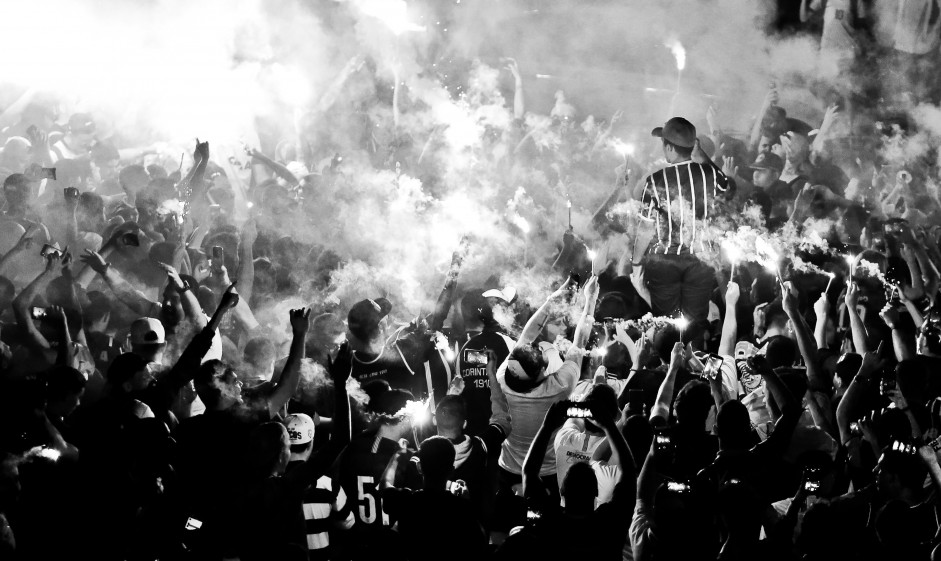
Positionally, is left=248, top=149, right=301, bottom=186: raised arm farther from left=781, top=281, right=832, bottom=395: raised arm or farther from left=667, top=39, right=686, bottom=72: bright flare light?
left=781, top=281, right=832, bottom=395: raised arm

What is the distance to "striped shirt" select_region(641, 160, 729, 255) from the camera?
5.85 m

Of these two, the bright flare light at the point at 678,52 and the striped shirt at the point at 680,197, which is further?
the bright flare light at the point at 678,52

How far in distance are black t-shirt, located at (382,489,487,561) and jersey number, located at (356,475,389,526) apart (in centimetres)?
61

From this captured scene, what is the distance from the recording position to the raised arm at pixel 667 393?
3830 millimetres

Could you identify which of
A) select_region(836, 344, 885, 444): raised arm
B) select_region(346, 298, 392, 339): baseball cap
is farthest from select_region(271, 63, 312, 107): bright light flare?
select_region(836, 344, 885, 444): raised arm

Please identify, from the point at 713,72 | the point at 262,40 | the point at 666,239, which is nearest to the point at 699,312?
the point at 666,239

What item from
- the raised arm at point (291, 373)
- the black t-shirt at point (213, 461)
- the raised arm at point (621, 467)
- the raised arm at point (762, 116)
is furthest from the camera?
the raised arm at point (762, 116)

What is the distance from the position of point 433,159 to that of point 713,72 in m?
3.96

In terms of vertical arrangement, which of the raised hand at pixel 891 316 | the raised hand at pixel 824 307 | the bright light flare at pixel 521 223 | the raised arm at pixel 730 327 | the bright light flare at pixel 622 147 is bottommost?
the bright light flare at pixel 622 147

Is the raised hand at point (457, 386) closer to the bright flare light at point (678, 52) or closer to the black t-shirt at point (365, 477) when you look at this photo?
the black t-shirt at point (365, 477)

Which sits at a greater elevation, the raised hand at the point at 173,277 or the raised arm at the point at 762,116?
the raised hand at the point at 173,277

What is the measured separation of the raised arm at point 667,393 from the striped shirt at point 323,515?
1516 millimetres

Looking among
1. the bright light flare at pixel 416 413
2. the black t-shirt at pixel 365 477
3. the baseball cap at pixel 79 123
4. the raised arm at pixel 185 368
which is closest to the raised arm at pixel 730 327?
the bright light flare at pixel 416 413

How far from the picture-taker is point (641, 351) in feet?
15.2
